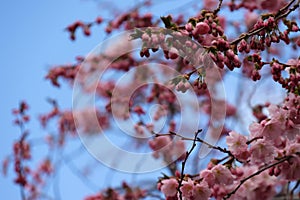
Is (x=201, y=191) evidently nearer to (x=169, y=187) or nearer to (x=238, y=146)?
(x=169, y=187)

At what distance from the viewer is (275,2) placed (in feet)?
13.7

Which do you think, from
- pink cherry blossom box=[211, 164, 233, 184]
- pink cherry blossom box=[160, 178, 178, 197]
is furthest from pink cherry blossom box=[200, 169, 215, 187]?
pink cherry blossom box=[160, 178, 178, 197]

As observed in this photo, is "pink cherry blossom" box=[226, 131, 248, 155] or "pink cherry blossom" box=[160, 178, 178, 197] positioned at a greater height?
"pink cherry blossom" box=[226, 131, 248, 155]

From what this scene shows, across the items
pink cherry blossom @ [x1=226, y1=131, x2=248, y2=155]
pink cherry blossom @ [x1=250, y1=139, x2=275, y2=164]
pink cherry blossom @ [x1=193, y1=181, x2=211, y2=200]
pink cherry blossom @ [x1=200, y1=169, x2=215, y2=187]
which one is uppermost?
pink cherry blossom @ [x1=226, y1=131, x2=248, y2=155]

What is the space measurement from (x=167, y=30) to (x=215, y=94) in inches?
73.0

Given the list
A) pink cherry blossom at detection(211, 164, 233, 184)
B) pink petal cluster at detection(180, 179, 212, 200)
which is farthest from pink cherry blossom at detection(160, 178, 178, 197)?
pink cherry blossom at detection(211, 164, 233, 184)

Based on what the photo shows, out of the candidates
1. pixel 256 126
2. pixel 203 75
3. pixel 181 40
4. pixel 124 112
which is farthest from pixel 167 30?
pixel 124 112

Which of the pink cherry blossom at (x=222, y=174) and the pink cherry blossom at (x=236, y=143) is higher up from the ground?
the pink cherry blossom at (x=236, y=143)

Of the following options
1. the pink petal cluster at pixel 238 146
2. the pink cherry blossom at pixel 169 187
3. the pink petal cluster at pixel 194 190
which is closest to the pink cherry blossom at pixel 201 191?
the pink petal cluster at pixel 194 190

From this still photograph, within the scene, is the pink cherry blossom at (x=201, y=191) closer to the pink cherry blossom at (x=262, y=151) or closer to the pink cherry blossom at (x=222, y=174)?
the pink cherry blossom at (x=222, y=174)

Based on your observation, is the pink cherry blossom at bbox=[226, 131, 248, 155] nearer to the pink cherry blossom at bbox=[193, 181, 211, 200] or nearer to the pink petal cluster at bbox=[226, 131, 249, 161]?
the pink petal cluster at bbox=[226, 131, 249, 161]

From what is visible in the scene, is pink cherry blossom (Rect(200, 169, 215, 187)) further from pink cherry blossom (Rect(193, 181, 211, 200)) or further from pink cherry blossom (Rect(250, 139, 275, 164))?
pink cherry blossom (Rect(250, 139, 275, 164))

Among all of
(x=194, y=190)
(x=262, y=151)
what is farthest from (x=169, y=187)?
(x=262, y=151)

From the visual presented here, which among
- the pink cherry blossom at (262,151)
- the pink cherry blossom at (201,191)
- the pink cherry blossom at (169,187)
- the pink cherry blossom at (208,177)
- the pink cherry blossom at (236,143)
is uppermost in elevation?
the pink cherry blossom at (236,143)
